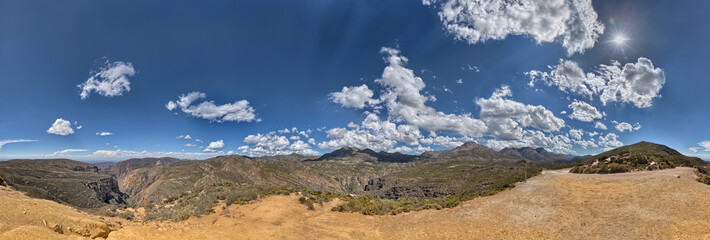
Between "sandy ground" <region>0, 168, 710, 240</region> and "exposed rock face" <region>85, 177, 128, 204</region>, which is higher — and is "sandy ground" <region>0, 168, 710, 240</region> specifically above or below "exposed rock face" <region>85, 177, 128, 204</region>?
above

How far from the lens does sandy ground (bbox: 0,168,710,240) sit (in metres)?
12.8

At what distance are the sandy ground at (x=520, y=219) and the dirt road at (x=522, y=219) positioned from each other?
0.03m

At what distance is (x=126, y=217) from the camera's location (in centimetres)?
1892

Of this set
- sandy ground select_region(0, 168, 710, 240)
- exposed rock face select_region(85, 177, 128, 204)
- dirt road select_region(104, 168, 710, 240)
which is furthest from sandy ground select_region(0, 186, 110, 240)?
exposed rock face select_region(85, 177, 128, 204)

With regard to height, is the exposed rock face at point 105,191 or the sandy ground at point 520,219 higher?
the sandy ground at point 520,219

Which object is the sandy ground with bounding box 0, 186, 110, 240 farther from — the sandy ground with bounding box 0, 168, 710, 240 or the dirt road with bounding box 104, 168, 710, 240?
the dirt road with bounding box 104, 168, 710, 240

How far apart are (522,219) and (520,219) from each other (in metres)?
0.11

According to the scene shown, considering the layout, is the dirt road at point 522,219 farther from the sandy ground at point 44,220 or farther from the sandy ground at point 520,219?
the sandy ground at point 44,220

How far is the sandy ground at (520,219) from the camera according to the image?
12.8m

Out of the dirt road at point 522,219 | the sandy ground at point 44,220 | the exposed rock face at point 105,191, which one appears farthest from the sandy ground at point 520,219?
the exposed rock face at point 105,191

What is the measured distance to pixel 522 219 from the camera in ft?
53.1

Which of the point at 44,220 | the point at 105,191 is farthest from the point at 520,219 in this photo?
the point at 105,191

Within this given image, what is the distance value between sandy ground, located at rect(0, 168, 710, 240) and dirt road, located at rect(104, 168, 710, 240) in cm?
3

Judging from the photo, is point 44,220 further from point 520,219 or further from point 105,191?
point 105,191
